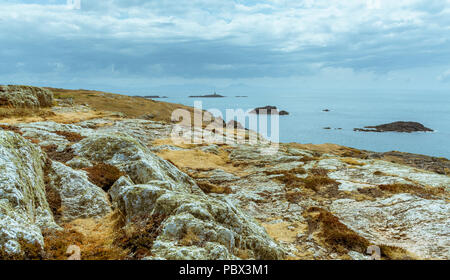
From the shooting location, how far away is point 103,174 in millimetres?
14984

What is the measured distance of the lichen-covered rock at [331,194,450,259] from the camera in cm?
1348

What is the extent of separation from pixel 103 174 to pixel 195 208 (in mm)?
7829

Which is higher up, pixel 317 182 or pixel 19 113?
pixel 19 113

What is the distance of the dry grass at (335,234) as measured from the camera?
44.3 feet

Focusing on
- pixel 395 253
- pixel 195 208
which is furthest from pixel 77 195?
pixel 395 253

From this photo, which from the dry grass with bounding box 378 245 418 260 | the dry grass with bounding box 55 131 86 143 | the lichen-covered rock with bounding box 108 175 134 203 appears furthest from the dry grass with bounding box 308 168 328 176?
the dry grass with bounding box 55 131 86 143

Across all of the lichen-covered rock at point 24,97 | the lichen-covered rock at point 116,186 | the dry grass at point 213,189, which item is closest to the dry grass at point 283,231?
the dry grass at point 213,189

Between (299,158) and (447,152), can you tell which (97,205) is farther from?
(447,152)

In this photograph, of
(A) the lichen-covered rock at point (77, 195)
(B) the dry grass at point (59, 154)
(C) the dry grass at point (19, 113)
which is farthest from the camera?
(C) the dry grass at point (19, 113)

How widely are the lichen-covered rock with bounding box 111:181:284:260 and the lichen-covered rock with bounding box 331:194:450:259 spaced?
749 centimetres

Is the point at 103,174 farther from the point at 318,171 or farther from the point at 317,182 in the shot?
the point at 318,171

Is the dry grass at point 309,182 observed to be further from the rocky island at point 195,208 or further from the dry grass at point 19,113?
the dry grass at point 19,113

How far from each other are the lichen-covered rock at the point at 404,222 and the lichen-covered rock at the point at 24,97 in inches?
2184

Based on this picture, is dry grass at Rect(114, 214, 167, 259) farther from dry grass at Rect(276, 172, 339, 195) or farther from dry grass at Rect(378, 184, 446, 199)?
dry grass at Rect(378, 184, 446, 199)
